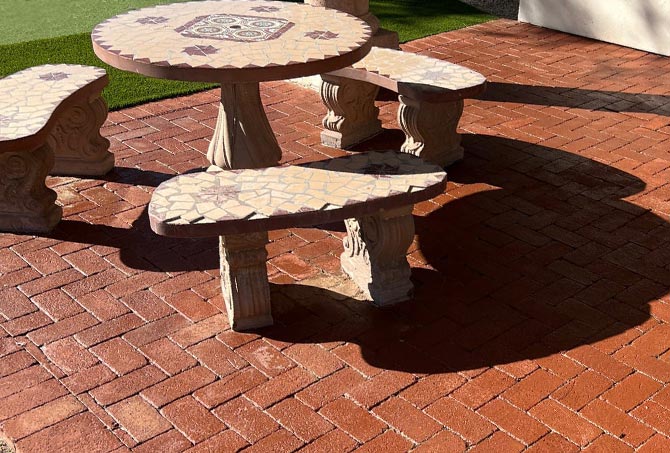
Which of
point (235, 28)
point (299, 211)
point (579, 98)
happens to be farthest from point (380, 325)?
point (579, 98)

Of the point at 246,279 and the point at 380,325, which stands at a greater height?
the point at 246,279

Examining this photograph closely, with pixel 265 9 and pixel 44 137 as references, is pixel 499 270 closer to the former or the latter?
pixel 265 9

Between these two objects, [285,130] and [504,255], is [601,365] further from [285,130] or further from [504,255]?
[285,130]

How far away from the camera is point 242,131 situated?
582cm

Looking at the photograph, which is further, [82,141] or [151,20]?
[82,141]

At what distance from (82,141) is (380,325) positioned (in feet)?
9.96

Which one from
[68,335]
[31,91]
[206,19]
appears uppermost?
[206,19]

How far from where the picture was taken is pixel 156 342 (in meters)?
5.21

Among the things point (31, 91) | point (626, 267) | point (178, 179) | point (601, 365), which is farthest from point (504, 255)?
point (31, 91)

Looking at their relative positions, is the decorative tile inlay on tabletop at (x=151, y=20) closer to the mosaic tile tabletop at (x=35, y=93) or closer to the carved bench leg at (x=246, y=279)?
the mosaic tile tabletop at (x=35, y=93)

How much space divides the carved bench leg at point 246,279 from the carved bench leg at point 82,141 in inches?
89.9

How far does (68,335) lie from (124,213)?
1.56m

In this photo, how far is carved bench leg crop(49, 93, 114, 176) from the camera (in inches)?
277

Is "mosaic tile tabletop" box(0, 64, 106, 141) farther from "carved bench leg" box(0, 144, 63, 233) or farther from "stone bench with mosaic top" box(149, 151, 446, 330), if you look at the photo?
"stone bench with mosaic top" box(149, 151, 446, 330)
